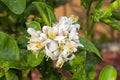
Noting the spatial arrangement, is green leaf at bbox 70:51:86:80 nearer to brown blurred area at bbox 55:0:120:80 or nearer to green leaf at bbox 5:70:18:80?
green leaf at bbox 5:70:18:80

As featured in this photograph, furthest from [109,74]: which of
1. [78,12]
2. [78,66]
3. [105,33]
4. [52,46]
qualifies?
[105,33]

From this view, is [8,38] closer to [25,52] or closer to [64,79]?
[25,52]

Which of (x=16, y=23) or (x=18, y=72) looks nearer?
(x=18, y=72)

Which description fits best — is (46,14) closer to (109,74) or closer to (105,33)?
(109,74)

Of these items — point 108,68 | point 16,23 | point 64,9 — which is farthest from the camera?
point 64,9

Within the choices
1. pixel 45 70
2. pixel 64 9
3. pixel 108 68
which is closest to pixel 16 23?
pixel 45 70

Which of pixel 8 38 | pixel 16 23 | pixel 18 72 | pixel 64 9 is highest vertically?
pixel 8 38

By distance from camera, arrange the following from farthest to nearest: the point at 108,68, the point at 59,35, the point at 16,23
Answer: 1. the point at 16,23
2. the point at 108,68
3. the point at 59,35

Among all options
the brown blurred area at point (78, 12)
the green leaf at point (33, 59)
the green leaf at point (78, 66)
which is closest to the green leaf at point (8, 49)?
the green leaf at point (33, 59)
